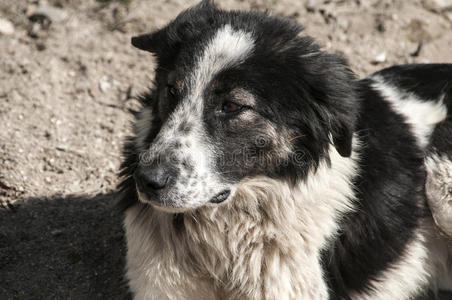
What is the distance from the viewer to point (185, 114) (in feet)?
10.9

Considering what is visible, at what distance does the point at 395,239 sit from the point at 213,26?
5.67 ft

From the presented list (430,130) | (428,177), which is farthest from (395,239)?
(430,130)

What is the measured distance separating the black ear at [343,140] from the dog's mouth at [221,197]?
0.64 m

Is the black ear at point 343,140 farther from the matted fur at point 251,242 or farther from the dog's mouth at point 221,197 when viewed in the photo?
the dog's mouth at point 221,197

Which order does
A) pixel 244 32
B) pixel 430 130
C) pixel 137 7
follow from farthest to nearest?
pixel 137 7, pixel 430 130, pixel 244 32

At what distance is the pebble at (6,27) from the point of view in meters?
6.04

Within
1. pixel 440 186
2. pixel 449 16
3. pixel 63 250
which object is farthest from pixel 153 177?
pixel 449 16

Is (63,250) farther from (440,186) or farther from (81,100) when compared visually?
(440,186)

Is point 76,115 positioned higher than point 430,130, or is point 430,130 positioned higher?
point 430,130

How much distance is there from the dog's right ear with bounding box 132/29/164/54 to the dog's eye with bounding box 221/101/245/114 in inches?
23.4

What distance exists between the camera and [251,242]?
11.7 ft

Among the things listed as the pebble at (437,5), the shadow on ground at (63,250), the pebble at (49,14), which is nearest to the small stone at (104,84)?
the pebble at (49,14)

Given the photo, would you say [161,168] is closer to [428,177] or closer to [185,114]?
[185,114]

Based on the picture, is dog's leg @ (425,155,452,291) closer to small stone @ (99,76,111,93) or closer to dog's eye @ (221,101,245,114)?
dog's eye @ (221,101,245,114)
